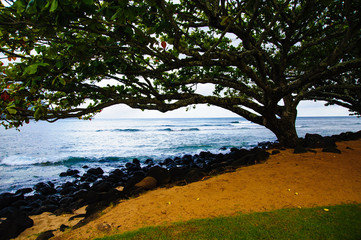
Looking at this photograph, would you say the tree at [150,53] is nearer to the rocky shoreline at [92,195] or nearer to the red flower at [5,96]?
the red flower at [5,96]

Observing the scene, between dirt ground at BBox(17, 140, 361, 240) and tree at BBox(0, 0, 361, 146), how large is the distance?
252 centimetres

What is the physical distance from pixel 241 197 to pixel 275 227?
51.5 inches

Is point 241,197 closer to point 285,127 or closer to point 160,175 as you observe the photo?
point 160,175

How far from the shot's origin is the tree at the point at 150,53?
3.12 m

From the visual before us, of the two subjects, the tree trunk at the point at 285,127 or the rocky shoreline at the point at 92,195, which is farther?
the tree trunk at the point at 285,127

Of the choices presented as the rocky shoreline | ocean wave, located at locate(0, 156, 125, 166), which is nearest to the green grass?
the rocky shoreline

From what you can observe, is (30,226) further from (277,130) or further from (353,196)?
(277,130)

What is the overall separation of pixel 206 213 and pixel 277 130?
6.10 meters

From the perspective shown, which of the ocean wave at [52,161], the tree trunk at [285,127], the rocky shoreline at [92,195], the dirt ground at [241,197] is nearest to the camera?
the dirt ground at [241,197]

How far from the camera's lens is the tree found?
10.2 ft

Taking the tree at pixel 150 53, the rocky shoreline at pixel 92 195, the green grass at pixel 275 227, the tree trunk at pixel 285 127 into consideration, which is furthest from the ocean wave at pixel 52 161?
the green grass at pixel 275 227

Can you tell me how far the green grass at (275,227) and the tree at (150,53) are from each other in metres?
2.91

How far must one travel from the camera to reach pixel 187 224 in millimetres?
3496

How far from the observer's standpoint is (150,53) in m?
4.59
